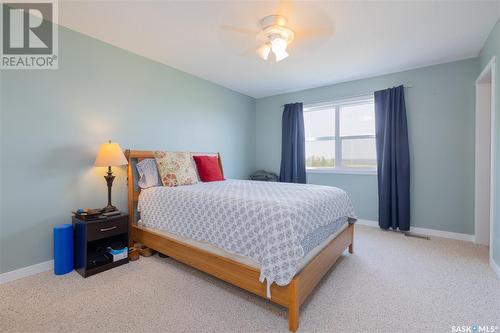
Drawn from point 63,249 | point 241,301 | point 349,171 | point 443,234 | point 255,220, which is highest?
point 349,171

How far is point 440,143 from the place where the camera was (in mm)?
3260

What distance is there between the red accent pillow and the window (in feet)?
6.59

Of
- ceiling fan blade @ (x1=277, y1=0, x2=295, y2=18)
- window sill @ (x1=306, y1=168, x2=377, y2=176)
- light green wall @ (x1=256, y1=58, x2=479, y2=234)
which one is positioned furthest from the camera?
window sill @ (x1=306, y1=168, x2=377, y2=176)

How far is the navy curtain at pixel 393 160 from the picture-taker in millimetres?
3408

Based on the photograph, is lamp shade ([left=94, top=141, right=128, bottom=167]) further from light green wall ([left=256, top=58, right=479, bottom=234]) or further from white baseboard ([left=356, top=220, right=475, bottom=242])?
white baseboard ([left=356, top=220, right=475, bottom=242])

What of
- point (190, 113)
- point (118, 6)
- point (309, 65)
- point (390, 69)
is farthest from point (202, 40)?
point (390, 69)

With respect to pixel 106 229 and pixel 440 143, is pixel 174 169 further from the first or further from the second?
pixel 440 143

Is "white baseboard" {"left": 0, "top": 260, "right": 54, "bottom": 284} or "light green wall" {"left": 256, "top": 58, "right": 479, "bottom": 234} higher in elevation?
"light green wall" {"left": 256, "top": 58, "right": 479, "bottom": 234}

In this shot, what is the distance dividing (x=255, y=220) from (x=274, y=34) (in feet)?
5.97

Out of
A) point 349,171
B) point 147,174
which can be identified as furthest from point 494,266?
point 147,174

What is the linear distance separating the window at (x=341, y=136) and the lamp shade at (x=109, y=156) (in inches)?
132

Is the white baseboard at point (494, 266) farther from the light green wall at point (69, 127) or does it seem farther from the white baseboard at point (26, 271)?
the white baseboard at point (26, 271)

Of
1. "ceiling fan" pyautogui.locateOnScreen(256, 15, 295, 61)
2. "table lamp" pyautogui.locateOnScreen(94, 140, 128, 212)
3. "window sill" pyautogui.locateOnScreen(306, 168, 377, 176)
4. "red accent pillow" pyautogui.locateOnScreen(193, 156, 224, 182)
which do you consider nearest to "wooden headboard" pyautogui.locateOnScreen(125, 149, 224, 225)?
"table lamp" pyautogui.locateOnScreen(94, 140, 128, 212)

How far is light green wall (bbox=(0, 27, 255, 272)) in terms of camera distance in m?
2.10
